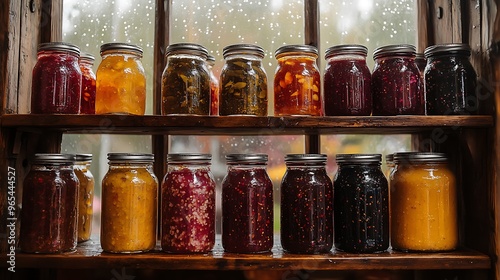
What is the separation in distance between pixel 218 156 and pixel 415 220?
0.59m

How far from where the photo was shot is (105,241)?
1.10 meters

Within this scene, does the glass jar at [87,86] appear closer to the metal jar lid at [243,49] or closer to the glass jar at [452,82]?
the metal jar lid at [243,49]

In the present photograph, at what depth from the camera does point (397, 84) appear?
1124 mm

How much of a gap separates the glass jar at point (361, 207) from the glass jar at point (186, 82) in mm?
375

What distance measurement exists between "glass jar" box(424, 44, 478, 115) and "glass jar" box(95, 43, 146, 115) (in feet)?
2.39

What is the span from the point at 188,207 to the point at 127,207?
5.7 inches

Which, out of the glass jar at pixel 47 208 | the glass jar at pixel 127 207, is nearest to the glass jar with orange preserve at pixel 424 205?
the glass jar at pixel 127 207

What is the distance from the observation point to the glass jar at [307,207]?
109 centimetres

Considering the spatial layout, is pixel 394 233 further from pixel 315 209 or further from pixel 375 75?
pixel 375 75

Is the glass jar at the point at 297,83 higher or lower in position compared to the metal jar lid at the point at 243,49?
lower

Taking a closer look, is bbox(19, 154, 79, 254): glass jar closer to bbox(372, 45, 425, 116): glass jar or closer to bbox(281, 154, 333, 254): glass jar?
bbox(281, 154, 333, 254): glass jar

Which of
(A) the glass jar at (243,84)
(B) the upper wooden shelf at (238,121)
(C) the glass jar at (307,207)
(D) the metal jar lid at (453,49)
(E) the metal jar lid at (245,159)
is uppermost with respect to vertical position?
(D) the metal jar lid at (453,49)

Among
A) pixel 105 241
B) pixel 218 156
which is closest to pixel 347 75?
pixel 218 156

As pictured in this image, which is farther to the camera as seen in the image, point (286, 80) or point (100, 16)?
point (100, 16)
